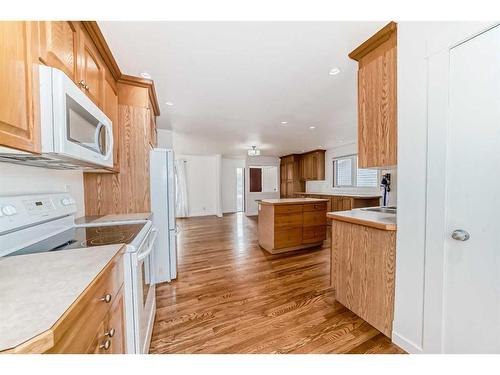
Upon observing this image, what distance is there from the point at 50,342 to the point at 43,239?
1.07m

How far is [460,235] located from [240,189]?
7.14 meters

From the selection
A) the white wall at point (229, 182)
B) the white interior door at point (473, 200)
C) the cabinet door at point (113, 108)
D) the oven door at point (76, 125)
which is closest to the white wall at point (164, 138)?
the cabinet door at point (113, 108)

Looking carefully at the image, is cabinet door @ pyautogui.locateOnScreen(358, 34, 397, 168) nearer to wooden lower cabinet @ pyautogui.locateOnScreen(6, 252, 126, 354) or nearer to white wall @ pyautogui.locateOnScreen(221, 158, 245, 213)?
wooden lower cabinet @ pyautogui.locateOnScreen(6, 252, 126, 354)

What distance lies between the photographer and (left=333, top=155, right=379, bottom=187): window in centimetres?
498

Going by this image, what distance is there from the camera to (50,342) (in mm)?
408

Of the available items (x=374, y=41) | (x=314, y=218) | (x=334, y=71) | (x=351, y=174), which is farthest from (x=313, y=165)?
(x=374, y=41)

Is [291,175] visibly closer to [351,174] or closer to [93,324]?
[351,174]

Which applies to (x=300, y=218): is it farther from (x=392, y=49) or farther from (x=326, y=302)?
(x=392, y=49)

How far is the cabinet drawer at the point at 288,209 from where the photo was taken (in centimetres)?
331

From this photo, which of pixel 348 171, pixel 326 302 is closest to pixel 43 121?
pixel 326 302

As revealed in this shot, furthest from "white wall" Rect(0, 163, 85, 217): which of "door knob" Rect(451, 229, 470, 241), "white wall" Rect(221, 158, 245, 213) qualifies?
"white wall" Rect(221, 158, 245, 213)

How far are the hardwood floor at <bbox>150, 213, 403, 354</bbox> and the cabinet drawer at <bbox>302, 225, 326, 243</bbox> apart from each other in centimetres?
42

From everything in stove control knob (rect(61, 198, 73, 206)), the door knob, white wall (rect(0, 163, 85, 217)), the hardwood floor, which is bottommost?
the hardwood floor

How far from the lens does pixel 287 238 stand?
337 centimetres
